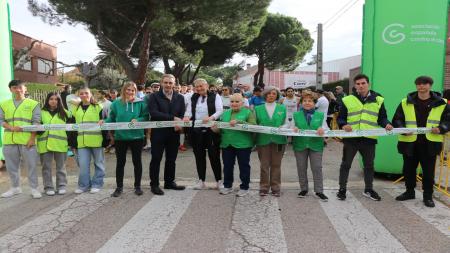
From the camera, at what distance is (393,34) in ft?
22.5

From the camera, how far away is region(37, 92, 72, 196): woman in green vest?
631 cm

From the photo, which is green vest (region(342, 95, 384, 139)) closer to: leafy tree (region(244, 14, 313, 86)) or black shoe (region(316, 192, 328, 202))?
black shoe (region(316, 192, 328, 202))

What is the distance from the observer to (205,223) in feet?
16.2

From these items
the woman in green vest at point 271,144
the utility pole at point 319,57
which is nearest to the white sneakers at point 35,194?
the woman in green vest at point 271,144

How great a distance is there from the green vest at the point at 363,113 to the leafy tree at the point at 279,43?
37.4 metres

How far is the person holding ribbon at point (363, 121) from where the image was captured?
5863 millimetres

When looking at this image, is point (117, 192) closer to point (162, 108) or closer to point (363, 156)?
point (162, 108)

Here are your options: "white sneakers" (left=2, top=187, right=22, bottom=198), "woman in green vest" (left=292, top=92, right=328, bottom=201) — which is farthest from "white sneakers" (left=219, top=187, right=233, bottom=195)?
"white sneakers" (left=2, top=187, right=22, bottom=198)

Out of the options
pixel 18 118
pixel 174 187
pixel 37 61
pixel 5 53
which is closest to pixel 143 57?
pixel 5 53

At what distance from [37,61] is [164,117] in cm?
4183

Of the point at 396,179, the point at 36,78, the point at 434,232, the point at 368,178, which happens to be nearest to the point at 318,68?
→ the point at 396,179

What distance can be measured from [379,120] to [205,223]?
3053mm

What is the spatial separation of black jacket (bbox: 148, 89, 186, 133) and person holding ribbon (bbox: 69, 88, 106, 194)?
85 centimetres

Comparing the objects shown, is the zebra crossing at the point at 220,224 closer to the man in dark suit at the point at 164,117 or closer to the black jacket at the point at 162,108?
the man in dark suit at the point at 164,117
